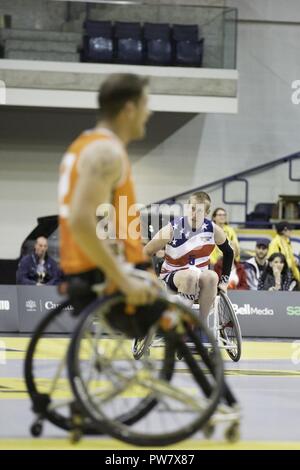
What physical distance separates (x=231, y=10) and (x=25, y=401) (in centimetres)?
964

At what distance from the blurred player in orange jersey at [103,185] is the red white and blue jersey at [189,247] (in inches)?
163

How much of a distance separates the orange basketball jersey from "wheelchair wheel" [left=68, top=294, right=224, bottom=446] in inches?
8.5

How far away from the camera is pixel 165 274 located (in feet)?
26.3

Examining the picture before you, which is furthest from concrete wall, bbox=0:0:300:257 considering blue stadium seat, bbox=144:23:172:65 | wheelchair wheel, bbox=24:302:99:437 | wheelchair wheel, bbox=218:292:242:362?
wheelchair wheel, bbox=24:302:99:437

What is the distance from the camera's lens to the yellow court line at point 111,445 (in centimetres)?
418

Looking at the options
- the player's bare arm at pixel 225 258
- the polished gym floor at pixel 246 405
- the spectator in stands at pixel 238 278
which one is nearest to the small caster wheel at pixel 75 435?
the polished gym floor at pixel 246 405

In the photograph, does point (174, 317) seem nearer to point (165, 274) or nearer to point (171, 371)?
point (171, 371)

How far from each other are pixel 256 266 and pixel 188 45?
3.89m

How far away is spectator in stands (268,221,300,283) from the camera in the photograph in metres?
12.3

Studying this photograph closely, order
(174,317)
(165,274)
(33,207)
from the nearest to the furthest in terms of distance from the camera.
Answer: (174,317)
(165,274)
(33,207)

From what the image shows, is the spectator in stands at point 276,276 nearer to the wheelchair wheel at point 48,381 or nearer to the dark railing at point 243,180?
the dark railing at point 243,180

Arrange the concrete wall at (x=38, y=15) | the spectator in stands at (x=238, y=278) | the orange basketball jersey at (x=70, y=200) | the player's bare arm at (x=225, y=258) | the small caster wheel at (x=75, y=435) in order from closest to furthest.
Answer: the orange basketball jersey at (x=70, y=200) < the small caster wheel at (x=75, y=435) < the player's bare arm at (x=225, y=258) < the spectator in stands at (x=238, y=278) < the concrete wall at (x=38, y=15)

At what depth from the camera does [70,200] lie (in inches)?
138
